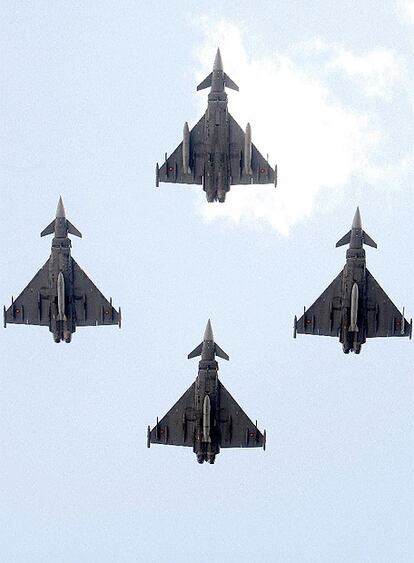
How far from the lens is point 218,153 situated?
103 m

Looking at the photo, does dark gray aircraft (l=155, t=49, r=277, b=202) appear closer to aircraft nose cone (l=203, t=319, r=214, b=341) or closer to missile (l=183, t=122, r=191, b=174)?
missile (l=183, t=122, r=191, b=174)

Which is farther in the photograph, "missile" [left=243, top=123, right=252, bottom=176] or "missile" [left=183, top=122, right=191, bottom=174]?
"missile" [left=183, top=122, right=191, bottom=174]

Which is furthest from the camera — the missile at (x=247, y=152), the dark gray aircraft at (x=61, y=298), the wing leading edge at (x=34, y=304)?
the wing leading edge at (x=34, y=304)

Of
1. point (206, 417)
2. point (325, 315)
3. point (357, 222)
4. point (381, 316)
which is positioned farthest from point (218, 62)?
point (206, 417)

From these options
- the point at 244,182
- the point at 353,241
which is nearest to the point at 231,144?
the point at 244,182

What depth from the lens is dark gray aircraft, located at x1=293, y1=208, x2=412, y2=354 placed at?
333 ft

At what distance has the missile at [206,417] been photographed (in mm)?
99312

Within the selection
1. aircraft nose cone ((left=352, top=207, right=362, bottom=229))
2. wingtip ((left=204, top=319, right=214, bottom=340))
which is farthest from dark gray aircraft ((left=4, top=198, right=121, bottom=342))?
aircraft nose cone ((left=352, top=207, right=362, bottom=229))

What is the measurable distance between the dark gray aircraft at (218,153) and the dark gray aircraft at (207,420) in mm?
10561

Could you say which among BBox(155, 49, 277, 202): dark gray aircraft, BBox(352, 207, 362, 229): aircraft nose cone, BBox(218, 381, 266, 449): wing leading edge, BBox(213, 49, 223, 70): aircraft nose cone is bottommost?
BBox(218, 381, 266, 449): wing leading edge

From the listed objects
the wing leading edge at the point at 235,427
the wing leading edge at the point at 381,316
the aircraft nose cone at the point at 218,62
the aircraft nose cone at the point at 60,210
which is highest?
the aircraft nose cone at the point at 218,62

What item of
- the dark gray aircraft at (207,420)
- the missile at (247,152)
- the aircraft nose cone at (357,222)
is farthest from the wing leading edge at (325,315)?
the missile at (247,152)

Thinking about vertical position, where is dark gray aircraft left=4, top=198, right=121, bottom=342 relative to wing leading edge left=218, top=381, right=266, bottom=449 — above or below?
above

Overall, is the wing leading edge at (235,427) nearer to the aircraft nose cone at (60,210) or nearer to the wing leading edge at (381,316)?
the wing leading edge at (381,316)
